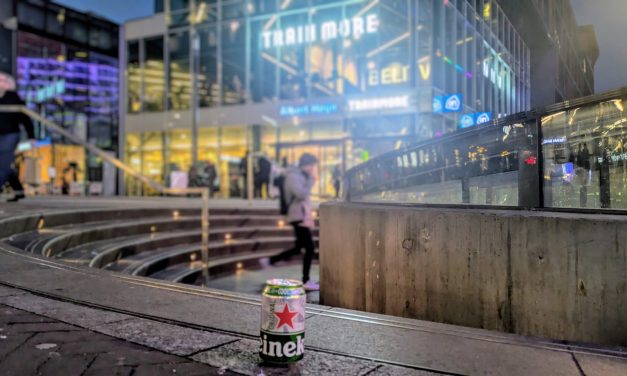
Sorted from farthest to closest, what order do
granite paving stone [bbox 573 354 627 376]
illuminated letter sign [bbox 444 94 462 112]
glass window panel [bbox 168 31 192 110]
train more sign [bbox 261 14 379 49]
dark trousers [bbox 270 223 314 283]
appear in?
glass window panel [bbox 168 31 192 110] → train more sign [bbox 261 14 379 49] → illuminated letter sign [bbox 444 94 462 112] → dark trousers [bbox 270 223 314 283] → granite paving stone [bbox 573 354 627 376]

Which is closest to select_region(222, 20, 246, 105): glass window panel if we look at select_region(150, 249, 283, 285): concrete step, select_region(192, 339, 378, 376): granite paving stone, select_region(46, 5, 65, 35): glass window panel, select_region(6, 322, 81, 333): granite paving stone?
select_region(46, 5, 65, 35): glass window panel

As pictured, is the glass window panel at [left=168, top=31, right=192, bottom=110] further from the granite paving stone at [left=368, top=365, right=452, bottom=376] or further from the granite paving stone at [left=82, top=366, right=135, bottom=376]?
the granite paving stone at [left=368, top=365, right=452, bottom=376]

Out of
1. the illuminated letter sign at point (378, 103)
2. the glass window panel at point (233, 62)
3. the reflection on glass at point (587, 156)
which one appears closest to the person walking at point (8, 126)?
the reflection on glass at point (587, 156)

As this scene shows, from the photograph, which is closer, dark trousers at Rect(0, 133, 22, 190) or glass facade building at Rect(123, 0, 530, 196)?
dark trousers at Rect(0, 133, 22, 190)

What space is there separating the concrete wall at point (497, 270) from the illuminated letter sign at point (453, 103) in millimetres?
7978

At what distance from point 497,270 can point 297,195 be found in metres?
3.85

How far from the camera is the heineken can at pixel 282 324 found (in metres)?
2.49

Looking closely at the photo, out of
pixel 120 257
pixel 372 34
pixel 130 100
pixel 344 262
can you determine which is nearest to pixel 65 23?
pixel 130 100

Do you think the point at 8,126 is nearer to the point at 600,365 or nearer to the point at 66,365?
the point at 66,365

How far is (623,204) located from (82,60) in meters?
35.4

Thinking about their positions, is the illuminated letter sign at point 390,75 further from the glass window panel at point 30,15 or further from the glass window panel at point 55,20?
the glass window panel at point 30,15

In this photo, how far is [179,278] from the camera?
7473 millimetres

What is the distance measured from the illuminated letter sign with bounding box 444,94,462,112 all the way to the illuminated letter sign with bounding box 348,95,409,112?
230 inches

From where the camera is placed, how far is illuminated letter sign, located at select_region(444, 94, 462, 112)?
12295 millimetres
